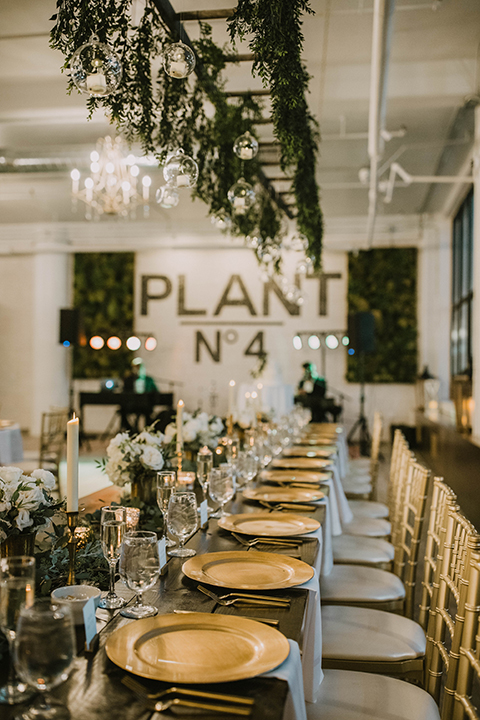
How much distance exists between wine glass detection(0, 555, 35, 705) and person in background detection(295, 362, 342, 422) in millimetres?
9846

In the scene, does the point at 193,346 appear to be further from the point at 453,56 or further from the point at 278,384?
the point at 453,56

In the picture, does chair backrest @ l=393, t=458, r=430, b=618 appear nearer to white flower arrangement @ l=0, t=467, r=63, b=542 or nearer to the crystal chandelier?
white flower arrangement @ l=0, t=467, r=63, b=542

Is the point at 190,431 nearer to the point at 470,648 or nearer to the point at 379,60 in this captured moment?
the point at 470,648

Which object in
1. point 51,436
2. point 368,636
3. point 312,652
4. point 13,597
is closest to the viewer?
point 13,597

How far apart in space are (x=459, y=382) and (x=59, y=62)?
541cm

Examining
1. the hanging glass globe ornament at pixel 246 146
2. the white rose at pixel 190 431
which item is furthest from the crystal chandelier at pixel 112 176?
the white rose at pixel 190 431

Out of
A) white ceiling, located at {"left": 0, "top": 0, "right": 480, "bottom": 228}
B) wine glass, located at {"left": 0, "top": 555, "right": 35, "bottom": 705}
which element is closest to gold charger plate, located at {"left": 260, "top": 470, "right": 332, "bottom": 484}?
wine glass, located at {"left": 0, "top": 555, "right": 35, "bottom": 705}

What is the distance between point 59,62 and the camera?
21.2 feet

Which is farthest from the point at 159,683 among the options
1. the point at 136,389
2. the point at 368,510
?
the point at 136,389

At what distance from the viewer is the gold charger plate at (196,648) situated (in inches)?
44.6

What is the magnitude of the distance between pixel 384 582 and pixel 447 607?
2.84ft

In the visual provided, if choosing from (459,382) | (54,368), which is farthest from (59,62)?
(54,368)

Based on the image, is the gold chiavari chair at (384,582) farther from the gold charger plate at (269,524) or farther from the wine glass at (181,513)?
the wine glass at (181,513)

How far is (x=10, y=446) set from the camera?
619cm
